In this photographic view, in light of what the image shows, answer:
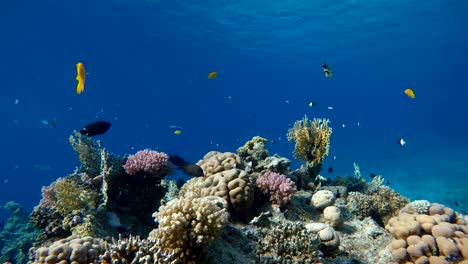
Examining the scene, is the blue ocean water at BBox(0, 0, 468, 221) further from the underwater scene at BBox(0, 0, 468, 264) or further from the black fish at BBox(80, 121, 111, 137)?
the black fish at BBox(80, 121, 111, 137)

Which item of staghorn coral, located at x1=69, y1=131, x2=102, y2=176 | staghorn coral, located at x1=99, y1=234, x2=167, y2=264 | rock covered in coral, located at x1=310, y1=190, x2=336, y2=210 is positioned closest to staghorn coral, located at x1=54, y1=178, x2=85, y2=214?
staghorn coral, located at x1=69, y1=131, x2=102, y2=176

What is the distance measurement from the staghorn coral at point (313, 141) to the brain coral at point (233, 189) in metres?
3.50

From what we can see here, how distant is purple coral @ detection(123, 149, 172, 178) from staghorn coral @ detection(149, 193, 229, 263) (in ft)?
10.3

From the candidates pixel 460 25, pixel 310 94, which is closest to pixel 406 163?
pixel 460 25

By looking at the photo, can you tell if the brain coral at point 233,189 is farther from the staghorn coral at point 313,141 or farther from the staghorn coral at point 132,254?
the staghorn coral at point 313,141

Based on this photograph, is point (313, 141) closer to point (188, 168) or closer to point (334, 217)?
point (334, 217)

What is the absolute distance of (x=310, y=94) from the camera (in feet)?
434

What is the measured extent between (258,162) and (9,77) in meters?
60.6

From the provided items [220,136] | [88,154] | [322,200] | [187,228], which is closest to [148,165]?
[88,154]

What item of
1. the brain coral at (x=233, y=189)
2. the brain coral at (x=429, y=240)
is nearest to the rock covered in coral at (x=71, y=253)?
the brain coral at (x=233, y=189)

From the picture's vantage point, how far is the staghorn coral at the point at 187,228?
4.29 m

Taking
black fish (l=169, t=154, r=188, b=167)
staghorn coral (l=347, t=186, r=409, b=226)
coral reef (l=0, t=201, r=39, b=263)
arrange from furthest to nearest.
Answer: coral reef (l=0, t=201, r=39, b=263) < staghorn coral (l=347, t=186, r=409, b=226) < black fish (l=169, t=154, r=188, b=167)

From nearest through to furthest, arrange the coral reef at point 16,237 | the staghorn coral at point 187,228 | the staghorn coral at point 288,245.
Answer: the staghorn coral at point 187,228, the staghorn coral at point 288,245, the coral reef at point 16,237

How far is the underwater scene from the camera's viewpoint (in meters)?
5.71
